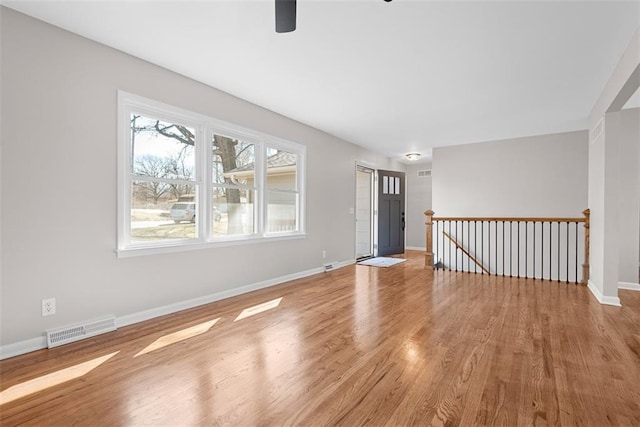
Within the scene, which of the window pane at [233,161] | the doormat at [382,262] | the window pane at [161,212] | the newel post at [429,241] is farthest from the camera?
the doormat at [382,262]

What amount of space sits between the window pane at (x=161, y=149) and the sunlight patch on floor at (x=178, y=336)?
5.24 feet

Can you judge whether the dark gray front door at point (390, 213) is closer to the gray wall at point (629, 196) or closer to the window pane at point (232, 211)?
the window pane at point (232, 211)

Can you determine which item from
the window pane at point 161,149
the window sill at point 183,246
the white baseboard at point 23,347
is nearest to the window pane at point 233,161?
the window pane at point 161,149

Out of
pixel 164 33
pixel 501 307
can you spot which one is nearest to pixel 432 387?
pixel 501 307

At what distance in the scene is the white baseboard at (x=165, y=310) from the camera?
96.1 inches

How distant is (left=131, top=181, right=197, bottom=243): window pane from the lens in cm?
324

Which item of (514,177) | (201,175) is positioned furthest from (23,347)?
(514,177)

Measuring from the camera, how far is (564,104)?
4398 mm

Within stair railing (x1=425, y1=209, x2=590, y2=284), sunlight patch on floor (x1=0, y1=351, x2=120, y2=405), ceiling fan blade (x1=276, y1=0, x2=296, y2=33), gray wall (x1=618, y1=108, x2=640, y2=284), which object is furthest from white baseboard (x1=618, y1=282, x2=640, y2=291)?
sunlight patch on floor (x1=0, y1=351, x2=120, y2=405)

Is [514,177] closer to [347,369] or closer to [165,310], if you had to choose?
[347,369]

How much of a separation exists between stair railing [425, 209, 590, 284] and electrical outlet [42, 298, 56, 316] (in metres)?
5.62

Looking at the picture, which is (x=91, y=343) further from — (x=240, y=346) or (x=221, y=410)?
(x=221, y=410)

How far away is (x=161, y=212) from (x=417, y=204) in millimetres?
7328

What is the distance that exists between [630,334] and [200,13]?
4.53 metres
